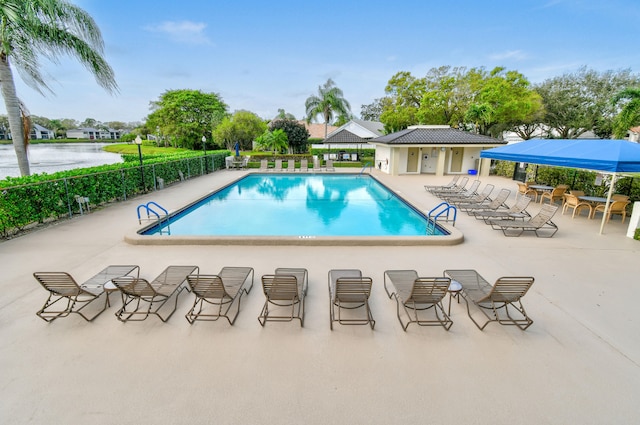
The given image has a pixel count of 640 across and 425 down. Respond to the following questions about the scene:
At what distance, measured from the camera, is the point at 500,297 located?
4234 millimetres

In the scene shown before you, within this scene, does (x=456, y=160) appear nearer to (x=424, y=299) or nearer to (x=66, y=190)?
(x=424, y=299)

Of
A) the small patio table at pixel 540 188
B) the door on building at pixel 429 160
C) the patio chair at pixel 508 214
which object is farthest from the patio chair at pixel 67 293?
the door on building at pixel 429 160

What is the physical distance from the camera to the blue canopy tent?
805 centimetres

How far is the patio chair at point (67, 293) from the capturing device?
4281 mm

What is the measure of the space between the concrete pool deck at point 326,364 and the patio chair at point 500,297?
0.16 m

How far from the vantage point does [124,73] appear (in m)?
12.5

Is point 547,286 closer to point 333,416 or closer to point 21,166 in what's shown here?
point 333,416

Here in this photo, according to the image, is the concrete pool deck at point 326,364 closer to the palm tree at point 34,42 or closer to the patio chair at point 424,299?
the patio chair at point 424,299

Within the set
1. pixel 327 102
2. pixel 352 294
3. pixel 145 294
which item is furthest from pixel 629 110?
pixel 327 102

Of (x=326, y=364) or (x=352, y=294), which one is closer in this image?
(x=326, y=364)

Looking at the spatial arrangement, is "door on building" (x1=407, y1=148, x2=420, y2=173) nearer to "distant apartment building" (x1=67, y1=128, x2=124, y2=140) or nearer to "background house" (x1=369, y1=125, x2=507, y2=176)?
"background house" (x1=369, y1=125, x2=507, y2=176)

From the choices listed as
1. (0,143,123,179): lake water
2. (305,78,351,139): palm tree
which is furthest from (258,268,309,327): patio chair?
(305,78,351,139): palm tree

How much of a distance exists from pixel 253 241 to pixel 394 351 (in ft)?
15.1

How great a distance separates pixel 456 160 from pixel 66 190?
2184cm
